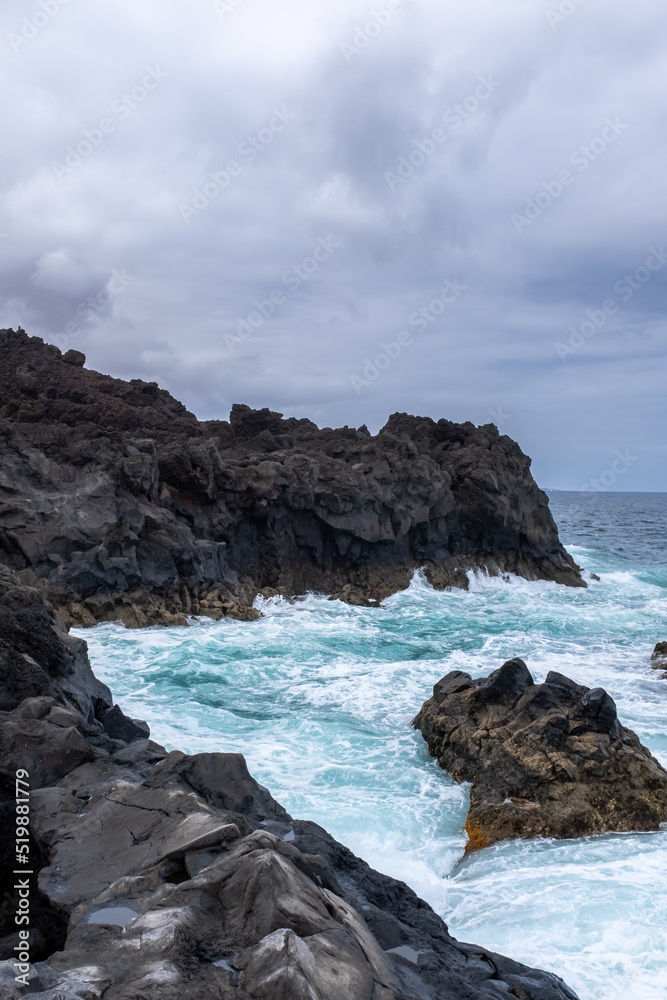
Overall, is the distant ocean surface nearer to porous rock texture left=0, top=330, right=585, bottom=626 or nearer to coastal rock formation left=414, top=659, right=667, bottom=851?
→ coastal rock formation left=414, top=659, right=667, bottom=851

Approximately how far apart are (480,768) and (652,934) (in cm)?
397

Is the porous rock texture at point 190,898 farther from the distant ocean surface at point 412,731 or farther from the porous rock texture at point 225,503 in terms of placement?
the porous rock texture at point 225,503

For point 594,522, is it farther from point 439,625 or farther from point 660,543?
point 439,625

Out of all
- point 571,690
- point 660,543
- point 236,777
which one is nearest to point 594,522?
point 660,543

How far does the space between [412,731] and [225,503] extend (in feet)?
55.1

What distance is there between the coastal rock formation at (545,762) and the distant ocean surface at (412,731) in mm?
327

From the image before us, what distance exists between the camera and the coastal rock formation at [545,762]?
9.60 m

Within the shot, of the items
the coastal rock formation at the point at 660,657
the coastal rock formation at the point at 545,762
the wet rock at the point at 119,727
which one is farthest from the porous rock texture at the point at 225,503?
the coastal rock formation at the point at 545,762

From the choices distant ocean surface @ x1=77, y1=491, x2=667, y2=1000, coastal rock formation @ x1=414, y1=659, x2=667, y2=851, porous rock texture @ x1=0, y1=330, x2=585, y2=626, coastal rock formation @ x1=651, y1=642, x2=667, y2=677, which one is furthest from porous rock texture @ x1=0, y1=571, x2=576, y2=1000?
porous rock texture @ x1=0, y1=330, x2=585, y2=626

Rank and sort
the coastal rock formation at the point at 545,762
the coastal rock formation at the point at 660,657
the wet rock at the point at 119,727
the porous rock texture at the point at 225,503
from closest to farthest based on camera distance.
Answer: the wet rock at the point at 119,727
the coastal rock formation at the point at 545,762
the coastal rock formation at the point at 660,657
the porous rock texture at the point at 225,503

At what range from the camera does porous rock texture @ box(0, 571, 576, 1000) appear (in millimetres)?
3465

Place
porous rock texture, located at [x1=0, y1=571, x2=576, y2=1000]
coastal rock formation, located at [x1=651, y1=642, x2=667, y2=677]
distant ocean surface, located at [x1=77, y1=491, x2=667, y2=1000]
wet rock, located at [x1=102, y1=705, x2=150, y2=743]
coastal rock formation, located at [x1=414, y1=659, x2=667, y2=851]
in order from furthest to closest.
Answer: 1. coastal rock formation, located at [x1=651, y1=642, x2=667, y2=677]
2. coastal rock formation, located at [x1=414, y1=659, x2=667, y2=851]
3. wet rock, located at [x1=102, y1=705, x2=150, y2=743]
4. distant ocean surface, located at [x1=77, y1=491, x2=667, y2=1000]
5. porous rock texture, located at [x1=0, y1=571, x2=576, y2=1000]

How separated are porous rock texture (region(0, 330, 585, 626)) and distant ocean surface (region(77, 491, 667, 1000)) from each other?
75.8 inches

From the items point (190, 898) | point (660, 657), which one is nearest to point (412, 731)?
point (660, 657)
